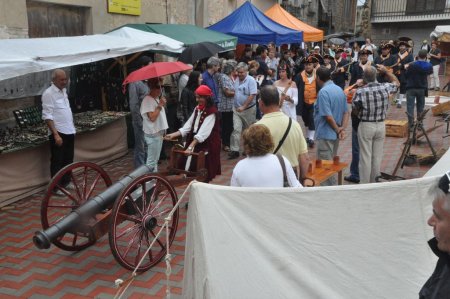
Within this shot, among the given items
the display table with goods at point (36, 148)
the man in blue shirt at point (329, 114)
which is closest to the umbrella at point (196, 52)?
the display table with goods at point (36, 148)

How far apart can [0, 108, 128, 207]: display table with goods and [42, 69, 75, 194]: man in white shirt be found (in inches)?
9.8

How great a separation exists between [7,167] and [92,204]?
105 inches

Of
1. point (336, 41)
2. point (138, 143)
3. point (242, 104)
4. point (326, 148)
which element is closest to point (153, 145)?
point (138, 143)

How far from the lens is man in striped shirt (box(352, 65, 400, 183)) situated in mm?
5922

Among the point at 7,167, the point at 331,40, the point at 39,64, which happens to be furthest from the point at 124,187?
the point at 331,40

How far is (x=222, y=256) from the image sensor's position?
293 centimetres

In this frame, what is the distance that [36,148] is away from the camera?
21.5ft

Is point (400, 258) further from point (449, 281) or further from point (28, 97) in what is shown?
point (28, 97)

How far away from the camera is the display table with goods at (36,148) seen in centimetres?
618

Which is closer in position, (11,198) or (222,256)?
(222,256)

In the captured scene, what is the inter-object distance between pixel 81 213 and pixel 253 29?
9.65m

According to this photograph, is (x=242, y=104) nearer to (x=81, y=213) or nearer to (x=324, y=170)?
(x=324, y=170)

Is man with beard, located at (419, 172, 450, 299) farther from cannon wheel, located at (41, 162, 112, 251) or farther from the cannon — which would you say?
cannon wheel, located at (41, 162, 112, 251)

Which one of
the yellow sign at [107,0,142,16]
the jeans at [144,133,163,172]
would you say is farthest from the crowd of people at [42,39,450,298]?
the yellow sign at [107,0,142,16]
